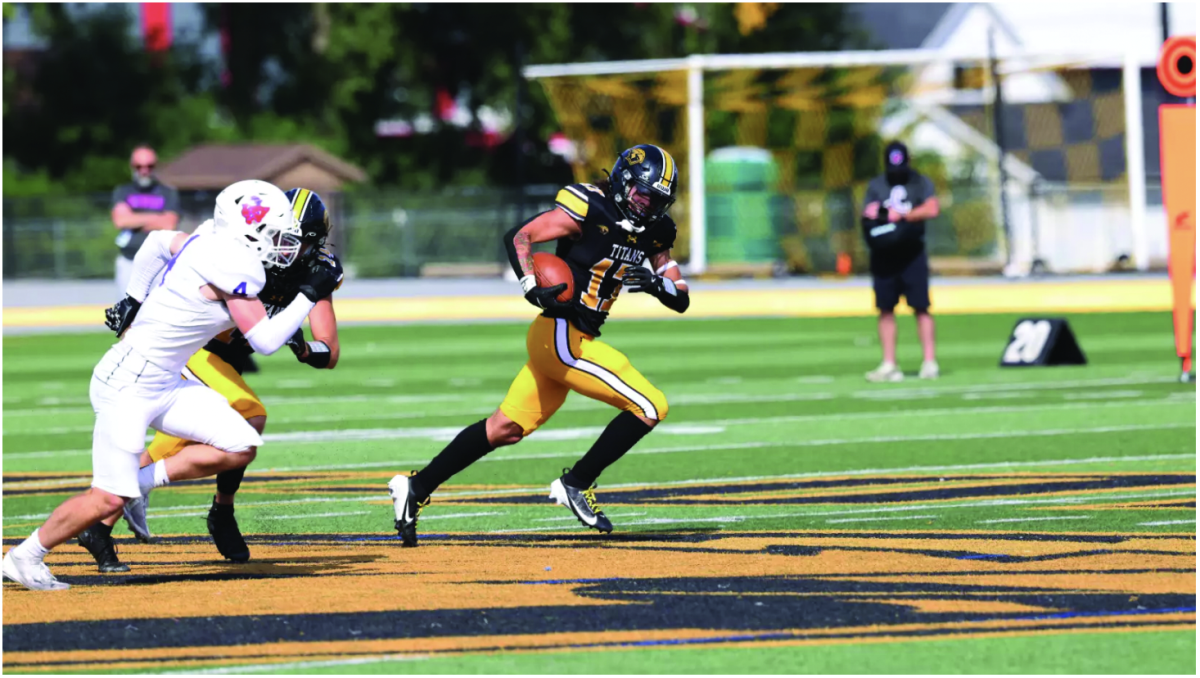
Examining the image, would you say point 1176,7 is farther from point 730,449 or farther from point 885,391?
point 730,449

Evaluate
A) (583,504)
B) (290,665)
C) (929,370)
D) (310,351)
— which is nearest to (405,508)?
(583,504)

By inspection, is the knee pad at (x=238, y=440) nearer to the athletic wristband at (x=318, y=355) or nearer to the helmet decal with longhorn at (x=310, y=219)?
the athletic wristband at (x=318, y=355)

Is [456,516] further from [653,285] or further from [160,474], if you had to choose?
[160,474]

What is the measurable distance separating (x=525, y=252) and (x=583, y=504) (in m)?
1.10

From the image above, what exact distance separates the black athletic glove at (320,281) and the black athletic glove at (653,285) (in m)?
1.38

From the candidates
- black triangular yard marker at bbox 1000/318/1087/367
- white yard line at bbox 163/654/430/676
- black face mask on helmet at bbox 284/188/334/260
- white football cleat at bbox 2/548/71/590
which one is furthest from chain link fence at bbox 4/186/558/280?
white yard line at bbox 163/654/430/676

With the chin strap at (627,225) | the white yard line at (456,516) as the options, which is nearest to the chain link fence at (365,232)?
the white yard line at (456,516)

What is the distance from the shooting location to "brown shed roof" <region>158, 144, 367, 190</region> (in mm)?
44156

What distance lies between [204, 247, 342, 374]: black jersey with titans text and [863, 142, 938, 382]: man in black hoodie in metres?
8.34

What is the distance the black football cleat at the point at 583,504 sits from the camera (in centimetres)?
895

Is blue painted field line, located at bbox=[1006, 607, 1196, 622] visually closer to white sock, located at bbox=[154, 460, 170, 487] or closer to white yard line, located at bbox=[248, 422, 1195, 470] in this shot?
white sock, located at bbox=[154, 460, 170, 487]

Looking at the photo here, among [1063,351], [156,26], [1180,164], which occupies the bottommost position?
[1063,351]

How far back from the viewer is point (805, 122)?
42.1 metres

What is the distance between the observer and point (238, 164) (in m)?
45.3
